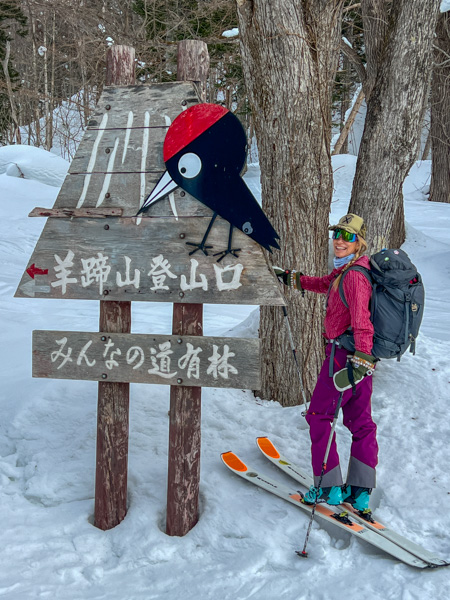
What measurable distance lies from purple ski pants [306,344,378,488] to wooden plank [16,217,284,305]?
68 centimetres

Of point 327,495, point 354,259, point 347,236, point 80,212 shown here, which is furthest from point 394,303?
point 80,212

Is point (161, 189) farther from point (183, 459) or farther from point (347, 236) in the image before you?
point (183, 459)

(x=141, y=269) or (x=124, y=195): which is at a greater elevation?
(x=124, y=195)

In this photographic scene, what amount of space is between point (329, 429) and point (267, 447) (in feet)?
2.59

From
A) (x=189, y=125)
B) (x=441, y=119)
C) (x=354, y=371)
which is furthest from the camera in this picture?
(x=441, y=119)

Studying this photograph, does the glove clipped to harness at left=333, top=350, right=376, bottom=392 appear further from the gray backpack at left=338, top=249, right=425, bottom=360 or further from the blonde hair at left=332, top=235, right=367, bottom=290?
the blonde hair at left=332, top=235, right=367, bottom=290

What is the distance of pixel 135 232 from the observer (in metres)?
3.09

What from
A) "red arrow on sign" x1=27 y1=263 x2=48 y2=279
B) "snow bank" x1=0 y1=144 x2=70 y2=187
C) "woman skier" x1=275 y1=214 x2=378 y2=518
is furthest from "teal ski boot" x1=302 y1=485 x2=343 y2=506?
"snow bank" x1=0 y1=144 x2=70 y2=187

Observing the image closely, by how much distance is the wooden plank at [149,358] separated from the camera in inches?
119

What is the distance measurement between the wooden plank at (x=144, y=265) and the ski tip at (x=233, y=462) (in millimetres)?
1261

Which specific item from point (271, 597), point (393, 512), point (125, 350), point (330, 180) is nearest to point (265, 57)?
point (330, 180)

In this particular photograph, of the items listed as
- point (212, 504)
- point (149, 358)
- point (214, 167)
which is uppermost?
point (214, 167)

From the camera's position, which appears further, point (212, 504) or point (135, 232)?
point (212, 504)

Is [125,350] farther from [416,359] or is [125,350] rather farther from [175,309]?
[416,359]
